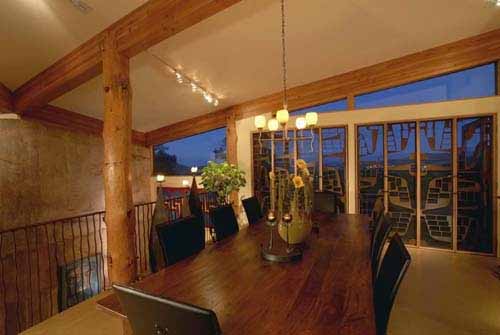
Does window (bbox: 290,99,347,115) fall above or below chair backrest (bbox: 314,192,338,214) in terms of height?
above

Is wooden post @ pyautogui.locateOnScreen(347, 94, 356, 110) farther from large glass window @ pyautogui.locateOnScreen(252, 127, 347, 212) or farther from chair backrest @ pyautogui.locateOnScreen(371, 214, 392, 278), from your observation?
chair backrest @ pyautogui.locateOnScreen(371, 214, 392, 278)

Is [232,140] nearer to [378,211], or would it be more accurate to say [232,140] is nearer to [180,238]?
[378,211]

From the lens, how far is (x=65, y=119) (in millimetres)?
5113

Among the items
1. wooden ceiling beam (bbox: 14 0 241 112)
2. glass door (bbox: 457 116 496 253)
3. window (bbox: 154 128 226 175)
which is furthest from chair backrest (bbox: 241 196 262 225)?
glass door (bbox: 457 116 496 253)

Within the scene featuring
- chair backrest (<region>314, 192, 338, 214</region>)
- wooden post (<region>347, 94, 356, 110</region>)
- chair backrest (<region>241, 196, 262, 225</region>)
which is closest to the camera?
chair backrest (<region>241, 196, 262, 225</region>)

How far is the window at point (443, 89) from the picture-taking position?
164 inches

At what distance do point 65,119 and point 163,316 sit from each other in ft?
18.0

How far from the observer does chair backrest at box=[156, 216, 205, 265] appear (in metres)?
1.88

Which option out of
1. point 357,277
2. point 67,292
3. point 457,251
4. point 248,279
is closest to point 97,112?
point 67,292

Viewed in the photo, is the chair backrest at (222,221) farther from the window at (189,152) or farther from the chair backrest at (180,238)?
the window at (189,152)

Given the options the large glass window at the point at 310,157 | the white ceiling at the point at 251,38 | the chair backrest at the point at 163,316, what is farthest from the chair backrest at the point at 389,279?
the large glass window at the point at 310,157

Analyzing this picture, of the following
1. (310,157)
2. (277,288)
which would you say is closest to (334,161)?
(310,157)

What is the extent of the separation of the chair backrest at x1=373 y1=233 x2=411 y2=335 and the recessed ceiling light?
3030 mm

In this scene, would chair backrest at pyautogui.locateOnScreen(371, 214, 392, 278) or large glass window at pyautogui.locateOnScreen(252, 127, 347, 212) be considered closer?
chair backrest at pyautogui.locateOnScreen(371, 214, 392, 278)
